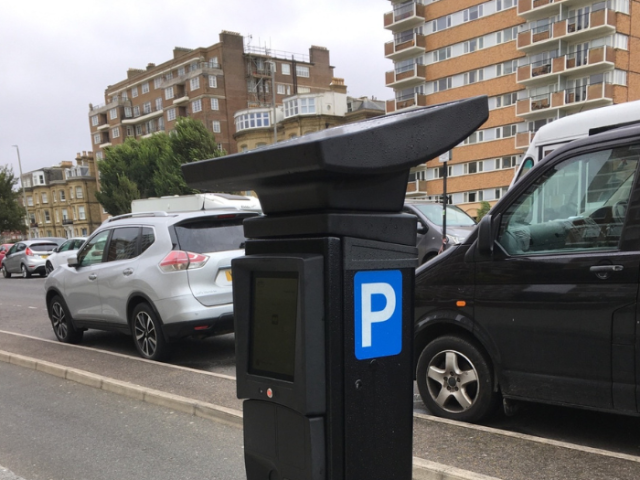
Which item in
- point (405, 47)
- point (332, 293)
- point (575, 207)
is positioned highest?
point (405, 47)

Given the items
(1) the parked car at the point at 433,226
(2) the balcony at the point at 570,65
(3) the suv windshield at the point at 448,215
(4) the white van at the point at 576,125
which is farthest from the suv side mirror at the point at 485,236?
(2) the balcony at the point at 570,65

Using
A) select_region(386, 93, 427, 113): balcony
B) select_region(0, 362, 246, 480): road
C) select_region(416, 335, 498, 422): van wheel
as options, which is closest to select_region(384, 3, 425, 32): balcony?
select_region(386, 93, 427, 113): balcony

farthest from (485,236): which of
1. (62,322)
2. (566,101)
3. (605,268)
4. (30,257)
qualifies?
(566,101)

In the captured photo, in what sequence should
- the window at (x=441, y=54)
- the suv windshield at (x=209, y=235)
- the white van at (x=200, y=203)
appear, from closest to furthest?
1. the suv windshield at (x=209, y=235)
2. the white van at (x=200, y=203)
3. the window at (x=441, y=54)

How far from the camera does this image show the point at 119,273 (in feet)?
23.1

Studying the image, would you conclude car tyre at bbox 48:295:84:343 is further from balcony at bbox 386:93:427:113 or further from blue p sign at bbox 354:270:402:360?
balcony at bbox 386:93:427:113

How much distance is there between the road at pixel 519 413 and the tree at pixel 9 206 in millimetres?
39072

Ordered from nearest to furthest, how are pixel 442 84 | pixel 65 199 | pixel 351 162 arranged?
pixel 351 162, pixel 442 84, pixel 65 199

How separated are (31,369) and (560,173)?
620 centimetres

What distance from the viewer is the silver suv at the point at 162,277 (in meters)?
6.40

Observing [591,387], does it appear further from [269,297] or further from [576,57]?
[576,57]

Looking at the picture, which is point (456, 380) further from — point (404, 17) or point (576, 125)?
point (404, 17)

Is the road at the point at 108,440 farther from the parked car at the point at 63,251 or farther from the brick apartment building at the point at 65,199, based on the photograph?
the brick apartment building at the point at 65,199

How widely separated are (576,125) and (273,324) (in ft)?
20.5
